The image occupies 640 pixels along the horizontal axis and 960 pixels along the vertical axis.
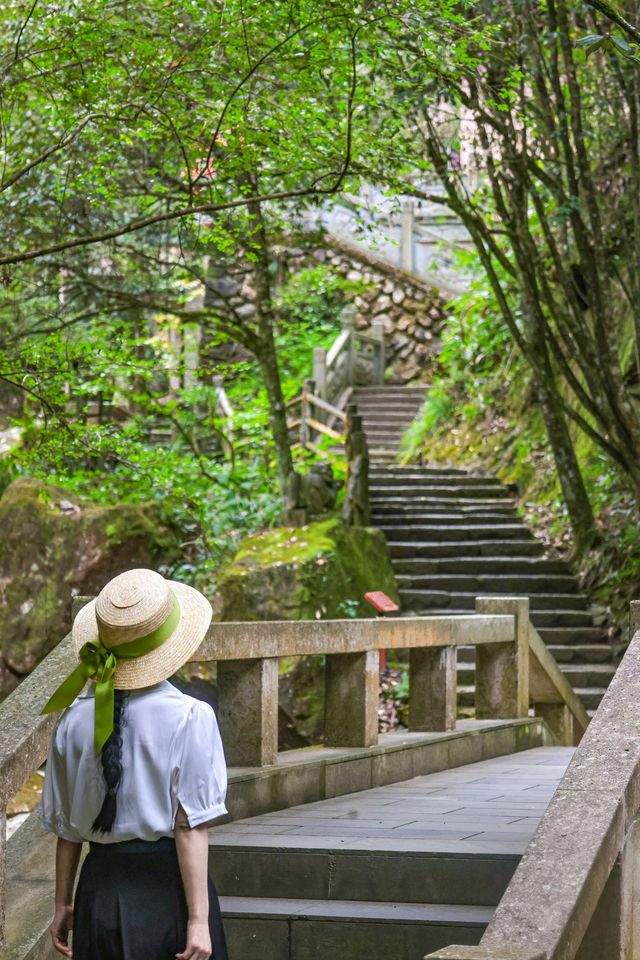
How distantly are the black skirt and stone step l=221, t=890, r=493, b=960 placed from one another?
51.3 inches

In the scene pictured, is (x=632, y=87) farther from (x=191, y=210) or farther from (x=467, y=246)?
(x=467, y=246)

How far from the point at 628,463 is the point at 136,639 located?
9.35m

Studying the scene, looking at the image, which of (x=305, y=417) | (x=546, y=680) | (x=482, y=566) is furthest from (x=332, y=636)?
(x=305, y=417)

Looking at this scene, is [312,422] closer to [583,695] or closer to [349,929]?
[583,695]

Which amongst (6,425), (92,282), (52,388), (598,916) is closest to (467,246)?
(6,425)

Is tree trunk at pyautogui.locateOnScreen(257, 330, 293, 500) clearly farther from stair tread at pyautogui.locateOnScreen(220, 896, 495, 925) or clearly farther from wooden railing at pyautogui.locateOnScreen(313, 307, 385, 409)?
stair tread at pyautogui.locateOnScreen(220, 896, 495, 925)

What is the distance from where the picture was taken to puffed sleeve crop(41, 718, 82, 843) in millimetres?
3078

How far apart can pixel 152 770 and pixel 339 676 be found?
3.57 metres

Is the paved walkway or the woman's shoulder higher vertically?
the woman's shoulder

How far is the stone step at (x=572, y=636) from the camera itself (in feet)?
43.5

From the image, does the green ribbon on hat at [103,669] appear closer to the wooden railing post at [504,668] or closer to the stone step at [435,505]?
the wooden railing post at [504,668]

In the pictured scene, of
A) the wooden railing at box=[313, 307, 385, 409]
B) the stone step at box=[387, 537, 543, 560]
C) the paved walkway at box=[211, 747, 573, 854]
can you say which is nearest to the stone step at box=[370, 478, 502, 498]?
the stone step at box=[387, 537, 543, 560]

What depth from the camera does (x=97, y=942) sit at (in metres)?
2.91

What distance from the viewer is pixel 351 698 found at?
6.45m
